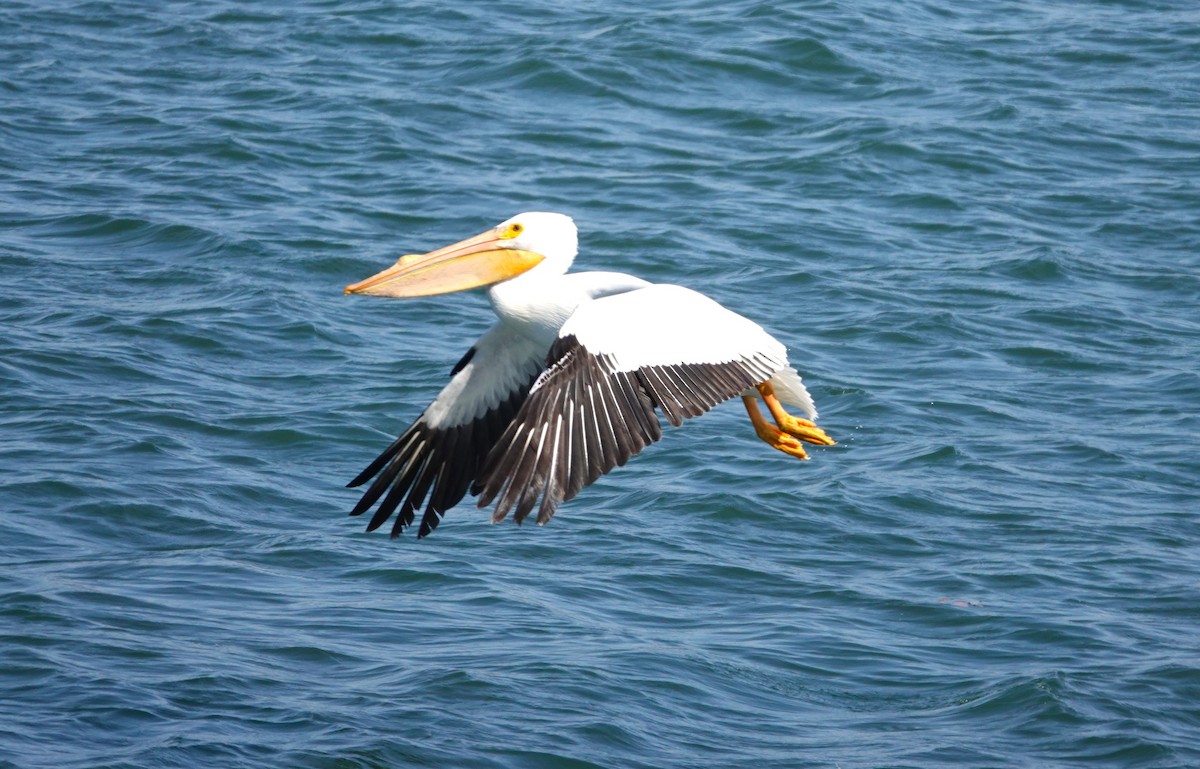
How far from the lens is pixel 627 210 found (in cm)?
1270

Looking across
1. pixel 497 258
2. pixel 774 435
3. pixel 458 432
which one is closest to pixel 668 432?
pixel 458 432

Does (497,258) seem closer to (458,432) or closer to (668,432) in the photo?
(458,432)

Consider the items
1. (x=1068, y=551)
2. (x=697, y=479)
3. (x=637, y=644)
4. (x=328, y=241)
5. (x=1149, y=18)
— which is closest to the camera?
(x=637, y=644)

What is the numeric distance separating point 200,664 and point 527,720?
1443mm

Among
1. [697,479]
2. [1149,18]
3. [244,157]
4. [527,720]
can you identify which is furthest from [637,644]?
[1149,18]

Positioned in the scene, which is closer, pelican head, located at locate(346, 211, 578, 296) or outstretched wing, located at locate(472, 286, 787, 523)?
outstretched wing, located at locate(472, 286, 787, 523)

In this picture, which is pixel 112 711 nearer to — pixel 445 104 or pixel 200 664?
pixel 200 664

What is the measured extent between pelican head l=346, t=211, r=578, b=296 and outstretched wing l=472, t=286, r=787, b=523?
524mm

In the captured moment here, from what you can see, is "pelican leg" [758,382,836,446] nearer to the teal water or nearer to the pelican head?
the pelican head

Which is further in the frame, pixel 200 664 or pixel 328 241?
pixel 328 241

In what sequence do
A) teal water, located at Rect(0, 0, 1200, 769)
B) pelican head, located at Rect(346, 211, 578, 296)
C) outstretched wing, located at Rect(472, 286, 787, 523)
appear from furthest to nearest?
1. teal water, located at Rect(0, 0, 1200, 769)
2. pelican head, located at Rect(346, 211, 578, 296)
3. outstretched wing, located at Rect(472, 286, 787, 523)

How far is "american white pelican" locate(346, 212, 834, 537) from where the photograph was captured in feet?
18.6

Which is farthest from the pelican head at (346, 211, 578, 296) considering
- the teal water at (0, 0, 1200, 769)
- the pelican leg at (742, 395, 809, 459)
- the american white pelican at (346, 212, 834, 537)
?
the teal water at (0, 0, 1200, 769)

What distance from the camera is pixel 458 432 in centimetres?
721
